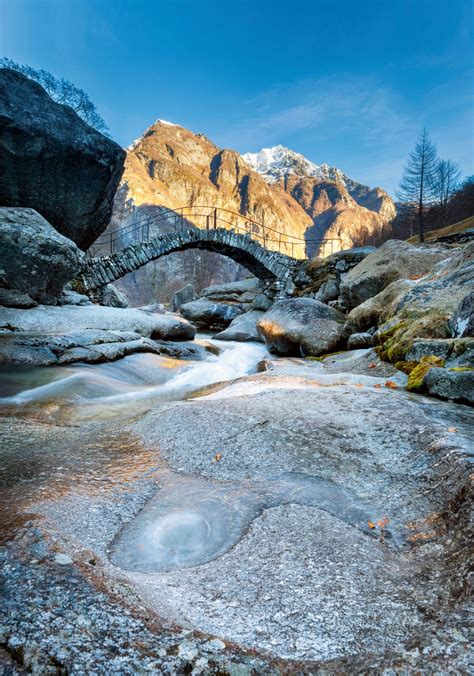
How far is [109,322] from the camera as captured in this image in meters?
10.4

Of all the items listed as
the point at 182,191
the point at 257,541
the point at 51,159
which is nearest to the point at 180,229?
the point at 51,159

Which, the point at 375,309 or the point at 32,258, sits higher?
the point at 32,258

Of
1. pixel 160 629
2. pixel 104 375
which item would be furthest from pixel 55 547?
pixel 104 375

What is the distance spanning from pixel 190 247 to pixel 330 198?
159564 millimetres

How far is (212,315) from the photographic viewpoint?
21984 millimetres

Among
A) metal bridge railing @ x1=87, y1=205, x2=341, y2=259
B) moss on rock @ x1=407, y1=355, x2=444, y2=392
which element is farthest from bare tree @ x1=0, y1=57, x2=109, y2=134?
moss on rock @ x1=407, y1=355, x2=444, y2=392

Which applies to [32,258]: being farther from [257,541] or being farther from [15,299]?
[257,541]

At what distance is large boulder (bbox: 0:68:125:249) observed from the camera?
11.1 meters

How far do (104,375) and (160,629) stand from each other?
6.47 m

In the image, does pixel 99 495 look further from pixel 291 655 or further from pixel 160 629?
pixel 291 655

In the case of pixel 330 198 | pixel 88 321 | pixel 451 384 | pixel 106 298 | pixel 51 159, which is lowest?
pixel 451 384

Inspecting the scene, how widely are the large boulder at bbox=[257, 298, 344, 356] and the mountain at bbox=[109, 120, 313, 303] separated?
138 feet

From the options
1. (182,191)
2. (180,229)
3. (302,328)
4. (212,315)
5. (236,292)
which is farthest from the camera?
(182,191)

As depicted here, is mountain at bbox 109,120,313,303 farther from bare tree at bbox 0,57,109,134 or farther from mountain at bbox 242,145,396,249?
bare tree at bbox 0,57,109,134
